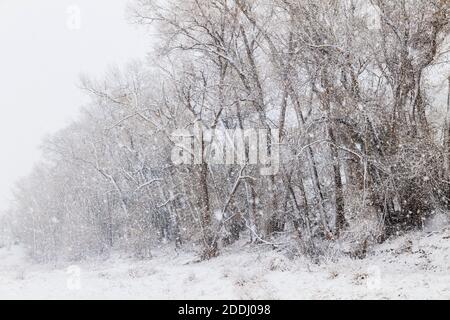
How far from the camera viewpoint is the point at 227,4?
67.2ft

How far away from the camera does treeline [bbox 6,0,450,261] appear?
1529 centimetres

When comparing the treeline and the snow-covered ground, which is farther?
the treeline

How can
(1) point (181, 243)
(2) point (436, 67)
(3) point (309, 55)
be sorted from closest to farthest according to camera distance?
(2) point (436, 67) < (3) point (309, 55) < (1) point (181, 243)

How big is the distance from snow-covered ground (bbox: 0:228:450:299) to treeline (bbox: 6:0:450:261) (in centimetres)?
136

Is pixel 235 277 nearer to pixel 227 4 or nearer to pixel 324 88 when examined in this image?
pixel 324 88

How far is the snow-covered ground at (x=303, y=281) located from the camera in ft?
32.3

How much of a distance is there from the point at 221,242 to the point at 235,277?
9555 mm

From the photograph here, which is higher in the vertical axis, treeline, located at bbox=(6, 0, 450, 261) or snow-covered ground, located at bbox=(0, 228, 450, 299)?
treeline, located at bbox=(6, 0, 450, 261)

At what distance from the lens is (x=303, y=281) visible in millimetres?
11773

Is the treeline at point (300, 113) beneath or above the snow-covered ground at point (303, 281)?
above

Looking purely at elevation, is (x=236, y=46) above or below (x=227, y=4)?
below

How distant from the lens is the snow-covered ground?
9844 millimetres

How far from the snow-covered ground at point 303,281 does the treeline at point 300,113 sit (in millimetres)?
1362
